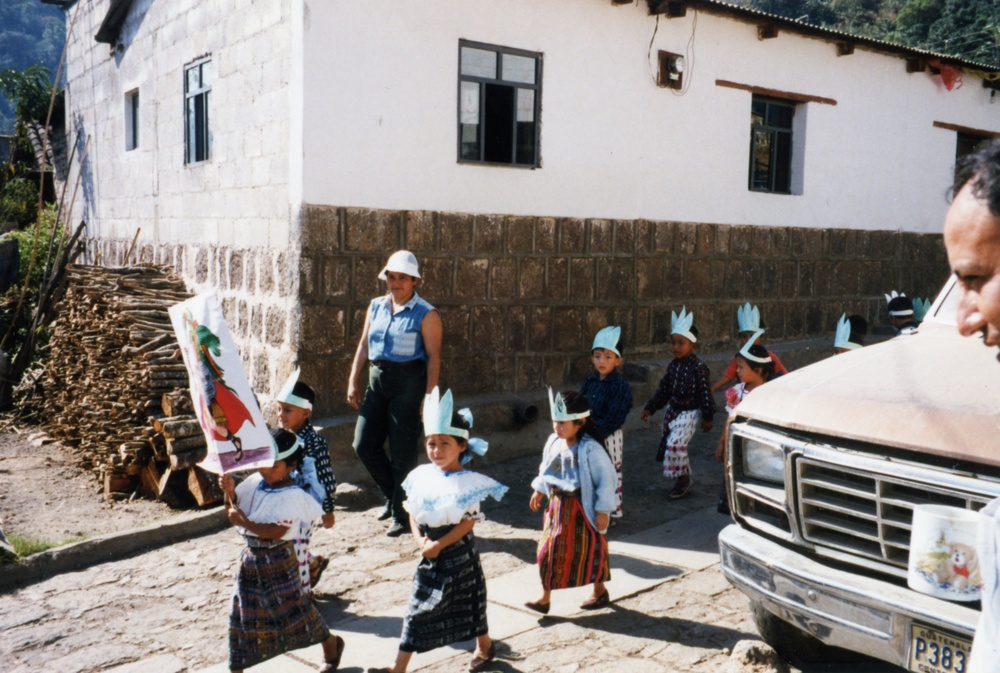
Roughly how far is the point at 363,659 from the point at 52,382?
7.12 meters

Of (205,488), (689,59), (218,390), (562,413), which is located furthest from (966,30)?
(218,390)

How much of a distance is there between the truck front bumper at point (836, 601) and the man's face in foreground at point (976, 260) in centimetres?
145

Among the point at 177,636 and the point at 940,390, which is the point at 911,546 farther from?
the point at 177,636

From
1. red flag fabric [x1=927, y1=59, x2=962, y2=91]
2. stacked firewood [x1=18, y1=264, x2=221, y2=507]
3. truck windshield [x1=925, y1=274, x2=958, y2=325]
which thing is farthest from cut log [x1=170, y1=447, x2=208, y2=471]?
red flag fabric [x1=927, y1=59, x2=962, y2=91]

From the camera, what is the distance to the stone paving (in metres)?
4.68

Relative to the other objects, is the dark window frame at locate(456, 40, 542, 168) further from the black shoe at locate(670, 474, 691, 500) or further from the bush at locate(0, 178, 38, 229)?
the bush at locate(0, 178, 38, 229)

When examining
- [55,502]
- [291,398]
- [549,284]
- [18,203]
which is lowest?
[55,502]

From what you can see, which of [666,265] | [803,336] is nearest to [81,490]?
[666,265]

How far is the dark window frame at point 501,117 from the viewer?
8.40 m

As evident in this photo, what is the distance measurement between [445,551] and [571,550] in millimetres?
880

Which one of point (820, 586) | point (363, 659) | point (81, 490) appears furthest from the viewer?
point (81, 490)

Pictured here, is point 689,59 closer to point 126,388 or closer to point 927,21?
point 126,388

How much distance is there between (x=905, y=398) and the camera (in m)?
3.38

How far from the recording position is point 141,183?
11977 mm
